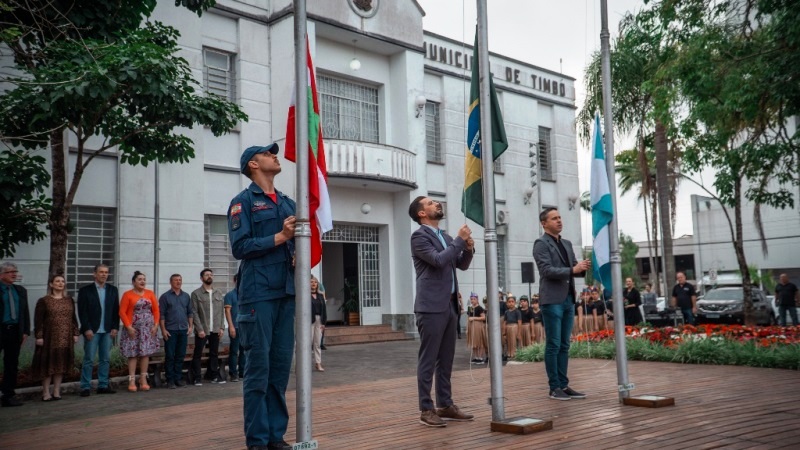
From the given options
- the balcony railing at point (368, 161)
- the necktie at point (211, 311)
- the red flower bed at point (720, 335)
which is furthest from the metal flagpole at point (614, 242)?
the balcony railing at point (368, 161)

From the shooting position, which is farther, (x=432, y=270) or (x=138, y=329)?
(x=138, y=329)

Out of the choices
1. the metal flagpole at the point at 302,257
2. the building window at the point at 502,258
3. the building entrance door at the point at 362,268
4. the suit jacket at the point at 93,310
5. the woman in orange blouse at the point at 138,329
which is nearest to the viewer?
the metal flagpole at the point at 302,257

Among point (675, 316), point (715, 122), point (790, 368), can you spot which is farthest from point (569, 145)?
point (790, 368)

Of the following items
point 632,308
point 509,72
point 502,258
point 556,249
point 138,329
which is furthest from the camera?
point 509,72

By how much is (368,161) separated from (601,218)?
13167 mm

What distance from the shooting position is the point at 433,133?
23.6 m

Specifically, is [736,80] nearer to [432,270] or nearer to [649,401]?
[649,401]

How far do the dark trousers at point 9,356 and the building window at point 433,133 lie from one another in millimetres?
15422

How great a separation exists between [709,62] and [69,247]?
13721mm

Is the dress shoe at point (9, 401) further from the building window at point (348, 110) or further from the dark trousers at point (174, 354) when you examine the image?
the building window at point (348, 110)

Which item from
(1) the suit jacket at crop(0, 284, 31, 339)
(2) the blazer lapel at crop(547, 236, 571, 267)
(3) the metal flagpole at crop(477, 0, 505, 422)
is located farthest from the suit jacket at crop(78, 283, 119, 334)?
(3) the metal flagpole at crop(477, 0, 505, 422)

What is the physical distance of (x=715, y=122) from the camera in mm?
13875

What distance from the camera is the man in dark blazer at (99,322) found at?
10797 mm

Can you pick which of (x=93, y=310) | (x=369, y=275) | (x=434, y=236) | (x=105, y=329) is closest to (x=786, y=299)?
(x=369, y=275)
